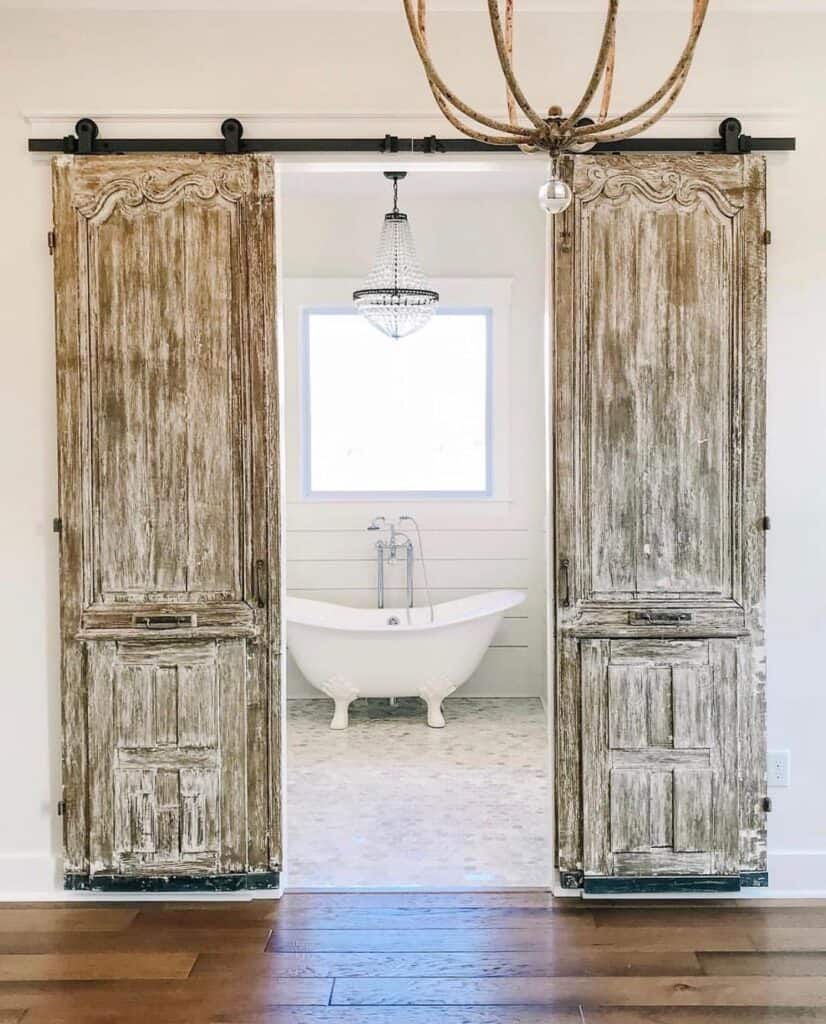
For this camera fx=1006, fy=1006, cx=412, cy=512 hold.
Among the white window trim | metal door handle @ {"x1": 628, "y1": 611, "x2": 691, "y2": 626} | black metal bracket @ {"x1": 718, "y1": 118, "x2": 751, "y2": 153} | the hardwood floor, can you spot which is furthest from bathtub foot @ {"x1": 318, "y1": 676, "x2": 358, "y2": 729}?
black metal bracket @ {"x1": 718, "y1": 118, "x2": 751, "y2": 153}

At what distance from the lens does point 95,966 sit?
9.17 ft

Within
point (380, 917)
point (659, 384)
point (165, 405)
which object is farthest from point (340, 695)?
point (659, 384)

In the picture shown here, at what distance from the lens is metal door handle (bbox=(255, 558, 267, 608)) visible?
319cm

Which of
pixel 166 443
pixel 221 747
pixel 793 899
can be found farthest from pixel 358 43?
pixel 793 899

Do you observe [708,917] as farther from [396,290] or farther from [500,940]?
[396,290]

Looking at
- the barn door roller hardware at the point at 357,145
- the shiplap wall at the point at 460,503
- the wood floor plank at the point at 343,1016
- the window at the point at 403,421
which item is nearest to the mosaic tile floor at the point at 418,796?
the shiplap wall at the point at 460,503

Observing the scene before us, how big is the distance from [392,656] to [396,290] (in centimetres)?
192

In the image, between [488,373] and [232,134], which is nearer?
[232,134]

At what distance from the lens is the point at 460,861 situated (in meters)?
3.54

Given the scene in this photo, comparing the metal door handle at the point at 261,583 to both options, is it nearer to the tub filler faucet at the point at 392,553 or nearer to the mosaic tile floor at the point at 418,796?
the mosaic tile floor at the point at 418,796

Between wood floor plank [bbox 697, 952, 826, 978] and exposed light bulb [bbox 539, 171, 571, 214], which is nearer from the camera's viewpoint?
exposed light bulb [bbox 539, 171, 571, 214]

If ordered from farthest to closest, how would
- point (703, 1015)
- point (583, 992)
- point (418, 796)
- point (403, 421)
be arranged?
point (403, 421) < point (418, 796) < point (583, 992) < point (703, 1015)

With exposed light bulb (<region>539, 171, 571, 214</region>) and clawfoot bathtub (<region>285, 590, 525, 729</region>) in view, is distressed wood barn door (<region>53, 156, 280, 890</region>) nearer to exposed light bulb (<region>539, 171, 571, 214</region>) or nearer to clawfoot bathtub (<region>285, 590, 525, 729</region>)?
exposed light bulb (<region>539, 171, 571, 214</region>)

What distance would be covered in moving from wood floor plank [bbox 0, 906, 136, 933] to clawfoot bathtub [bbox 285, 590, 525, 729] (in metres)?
2.32
